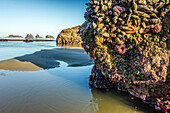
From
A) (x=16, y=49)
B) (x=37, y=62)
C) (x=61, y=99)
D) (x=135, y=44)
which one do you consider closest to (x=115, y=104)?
(x=61, y=99)

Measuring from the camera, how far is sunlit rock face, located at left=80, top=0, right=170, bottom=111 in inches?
155

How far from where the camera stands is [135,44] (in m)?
4.38

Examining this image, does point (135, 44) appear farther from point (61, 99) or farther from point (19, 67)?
point (19, 67)

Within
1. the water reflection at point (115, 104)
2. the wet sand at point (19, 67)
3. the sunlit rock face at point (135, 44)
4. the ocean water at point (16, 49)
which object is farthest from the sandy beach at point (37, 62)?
the sunlit rock face at point (135, 44)

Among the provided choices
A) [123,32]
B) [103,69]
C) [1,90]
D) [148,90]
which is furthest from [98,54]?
[1,90]

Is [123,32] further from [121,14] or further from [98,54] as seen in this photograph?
[98,54]

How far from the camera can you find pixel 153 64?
394cm

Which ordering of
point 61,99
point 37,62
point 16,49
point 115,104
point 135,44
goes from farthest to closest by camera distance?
point 16,49 → point 37,62 → point 61,99 → point 115,104 → point 135,44

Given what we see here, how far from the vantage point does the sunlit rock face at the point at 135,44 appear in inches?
155

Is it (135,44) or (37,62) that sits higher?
(135,44)

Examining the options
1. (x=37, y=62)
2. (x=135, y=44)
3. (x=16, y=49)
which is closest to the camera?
(x=135, y=44)

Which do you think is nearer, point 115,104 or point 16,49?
point 115,104

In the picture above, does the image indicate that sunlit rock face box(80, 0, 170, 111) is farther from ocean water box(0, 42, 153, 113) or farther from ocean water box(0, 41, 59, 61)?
ocean water box(0, 41, 59, 61)

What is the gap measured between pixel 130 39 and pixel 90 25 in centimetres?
183
